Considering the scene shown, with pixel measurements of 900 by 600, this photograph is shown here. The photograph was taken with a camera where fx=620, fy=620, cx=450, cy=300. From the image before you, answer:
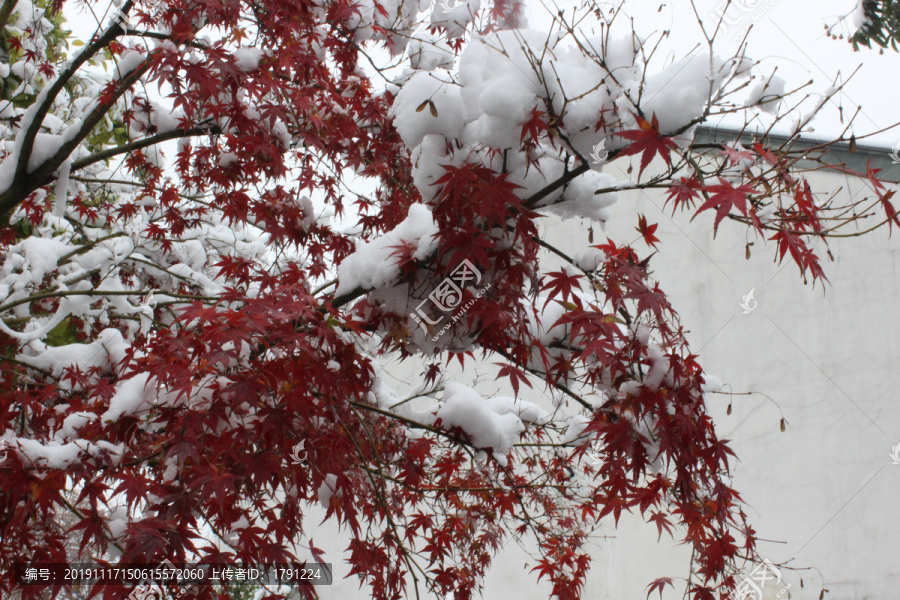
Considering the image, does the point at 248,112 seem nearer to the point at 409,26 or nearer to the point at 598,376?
the point at 409,26

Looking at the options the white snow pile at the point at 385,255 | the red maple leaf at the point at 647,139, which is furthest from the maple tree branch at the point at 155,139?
the red maple leaf at the point at 647,139

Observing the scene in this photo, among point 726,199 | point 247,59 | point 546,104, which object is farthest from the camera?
point 247,59

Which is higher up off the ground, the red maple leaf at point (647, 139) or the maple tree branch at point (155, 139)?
the maple tree branch at point (155, 139)

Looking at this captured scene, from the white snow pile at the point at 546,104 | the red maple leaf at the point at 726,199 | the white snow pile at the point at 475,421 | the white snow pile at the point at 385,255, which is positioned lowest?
the white snow pile at the point at 475,421

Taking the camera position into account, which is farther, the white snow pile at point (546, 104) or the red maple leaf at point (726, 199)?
the white snow pile at point (546, 104)

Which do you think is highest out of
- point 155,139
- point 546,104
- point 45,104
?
point 155,139

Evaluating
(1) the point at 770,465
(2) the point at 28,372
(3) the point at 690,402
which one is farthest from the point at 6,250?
(1) the point at 770,465

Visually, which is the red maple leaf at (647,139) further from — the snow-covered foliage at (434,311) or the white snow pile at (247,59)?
the white snow pile at (247,59)

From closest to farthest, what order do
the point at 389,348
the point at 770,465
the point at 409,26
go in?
the point at 389,348 → the point at 409,26 → the point at 770,465

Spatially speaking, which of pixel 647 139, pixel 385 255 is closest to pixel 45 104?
pixel 385 255

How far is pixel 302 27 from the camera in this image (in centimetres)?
251

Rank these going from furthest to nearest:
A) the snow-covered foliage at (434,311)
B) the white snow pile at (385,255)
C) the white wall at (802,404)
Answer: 1. the white wall at (802,404)
2. the white snow pile at (385,255)
3. the snow-covered foliage at (434,311)

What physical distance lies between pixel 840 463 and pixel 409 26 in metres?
3.93

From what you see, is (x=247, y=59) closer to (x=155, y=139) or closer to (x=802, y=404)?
(x=155, y=139)
